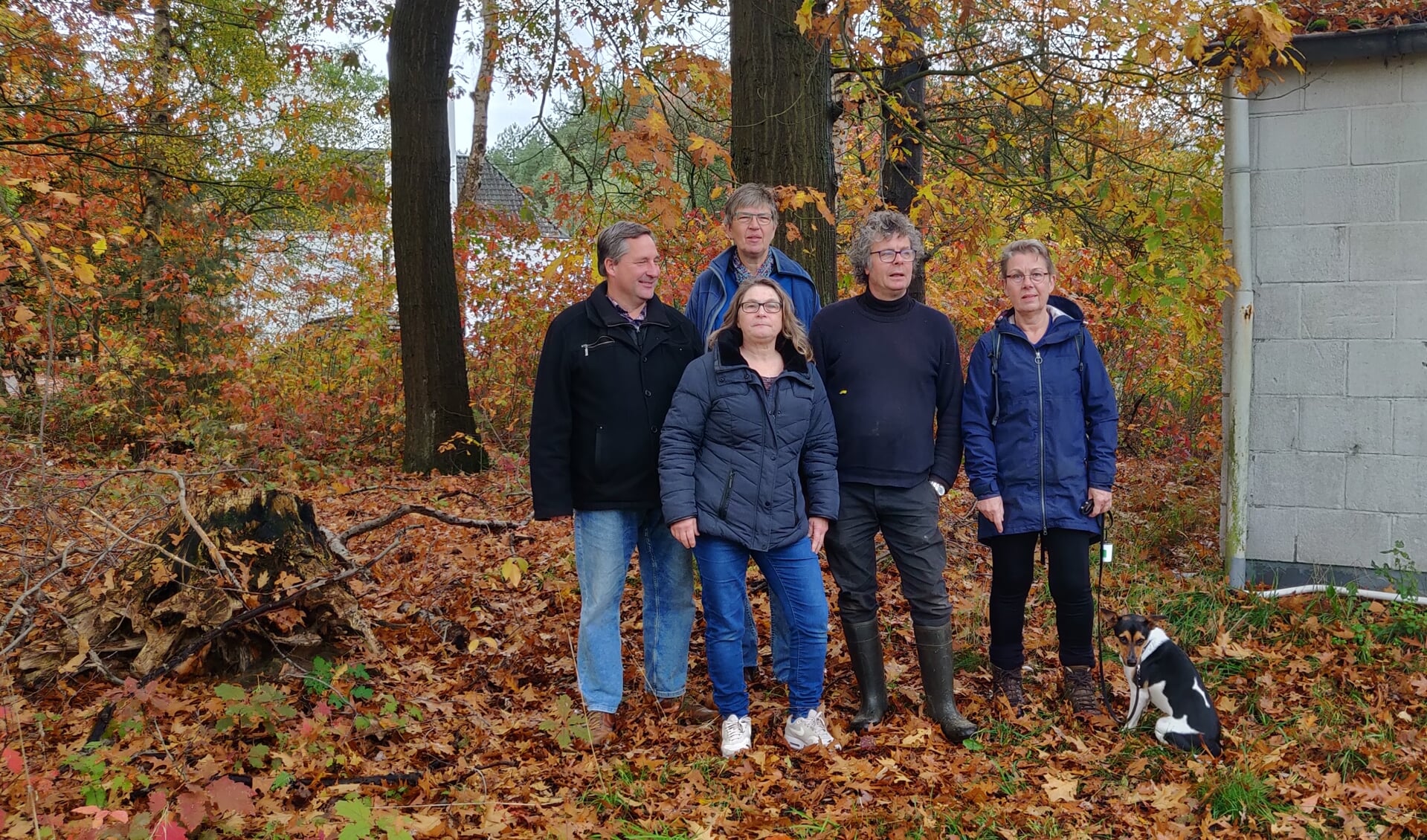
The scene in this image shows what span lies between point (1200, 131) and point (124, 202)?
12.6 metres

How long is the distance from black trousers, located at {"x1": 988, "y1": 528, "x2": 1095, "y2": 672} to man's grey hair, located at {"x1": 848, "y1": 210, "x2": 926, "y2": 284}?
4.15ft

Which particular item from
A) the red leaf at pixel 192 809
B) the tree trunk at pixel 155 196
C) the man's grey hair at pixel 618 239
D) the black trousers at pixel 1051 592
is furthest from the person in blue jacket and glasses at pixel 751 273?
the tree trunk at pixel 155 196

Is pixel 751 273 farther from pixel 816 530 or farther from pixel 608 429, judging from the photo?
pixel 816 530

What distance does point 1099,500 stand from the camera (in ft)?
13.2

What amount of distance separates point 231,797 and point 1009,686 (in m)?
3.05

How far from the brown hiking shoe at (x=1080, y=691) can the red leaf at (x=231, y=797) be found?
3.20m

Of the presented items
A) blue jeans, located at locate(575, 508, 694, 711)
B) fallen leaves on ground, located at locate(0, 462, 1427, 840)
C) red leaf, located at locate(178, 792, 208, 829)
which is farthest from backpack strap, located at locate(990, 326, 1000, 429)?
red leaf, located at locate(178, 792, 208, 829)

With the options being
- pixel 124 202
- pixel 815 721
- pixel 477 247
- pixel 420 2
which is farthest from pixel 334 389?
pixel 815 721

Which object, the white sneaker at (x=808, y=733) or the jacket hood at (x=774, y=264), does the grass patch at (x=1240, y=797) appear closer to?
the white sneaker at (x=808, y=733)

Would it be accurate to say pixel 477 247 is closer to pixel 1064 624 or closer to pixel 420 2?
pixel 420 2

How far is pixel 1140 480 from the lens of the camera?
8.80 m

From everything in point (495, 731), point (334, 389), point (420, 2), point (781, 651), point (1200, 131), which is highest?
point (420, 2)

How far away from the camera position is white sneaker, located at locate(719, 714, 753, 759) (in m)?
3.89

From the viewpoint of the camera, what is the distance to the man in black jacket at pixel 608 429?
3857mm
